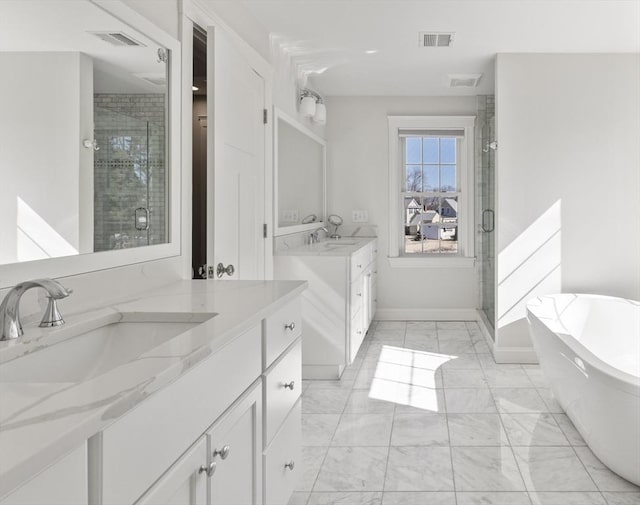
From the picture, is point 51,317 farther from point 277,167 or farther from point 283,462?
point 277,167

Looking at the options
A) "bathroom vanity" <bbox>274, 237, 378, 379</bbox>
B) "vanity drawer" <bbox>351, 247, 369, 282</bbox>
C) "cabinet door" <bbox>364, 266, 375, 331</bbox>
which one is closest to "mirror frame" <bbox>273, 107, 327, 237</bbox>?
"bathroom vanity" <bbox>274, 237, 378, 379</bbox>

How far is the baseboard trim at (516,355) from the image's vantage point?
4.36 metres

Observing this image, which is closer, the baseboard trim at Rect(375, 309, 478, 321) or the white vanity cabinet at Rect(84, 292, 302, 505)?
the white vanity cabinet at Rect(84, 292, 302, 505)

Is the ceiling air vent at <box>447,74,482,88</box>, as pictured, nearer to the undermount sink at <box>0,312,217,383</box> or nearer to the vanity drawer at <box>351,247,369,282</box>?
the vanity drawer at <box>351,247,369,282</box>

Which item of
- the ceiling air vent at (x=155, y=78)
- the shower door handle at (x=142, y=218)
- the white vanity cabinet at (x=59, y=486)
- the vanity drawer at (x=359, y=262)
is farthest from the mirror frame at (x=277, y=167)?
the white vanity cabinet at (x=59, y=486)

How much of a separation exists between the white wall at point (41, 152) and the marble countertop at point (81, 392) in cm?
20

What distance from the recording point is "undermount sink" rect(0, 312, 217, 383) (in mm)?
1163

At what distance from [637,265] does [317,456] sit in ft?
A: 10.2

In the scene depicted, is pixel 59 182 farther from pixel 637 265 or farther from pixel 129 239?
pixel 637 265

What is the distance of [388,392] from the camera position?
3619mm

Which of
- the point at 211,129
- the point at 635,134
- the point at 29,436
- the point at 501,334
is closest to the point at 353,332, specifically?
the point at 501,334

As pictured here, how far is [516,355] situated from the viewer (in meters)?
4.37

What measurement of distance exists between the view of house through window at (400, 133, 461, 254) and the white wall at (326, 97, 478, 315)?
0.86ft

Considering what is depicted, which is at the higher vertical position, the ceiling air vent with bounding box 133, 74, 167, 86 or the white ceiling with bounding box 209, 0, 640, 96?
the white ceiling with bounding box 209, 0, 640, 96
